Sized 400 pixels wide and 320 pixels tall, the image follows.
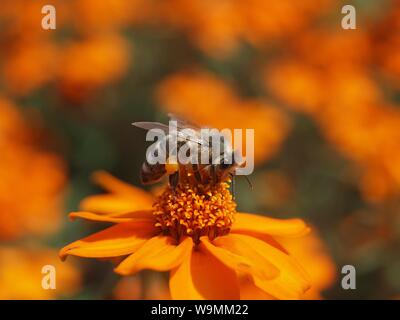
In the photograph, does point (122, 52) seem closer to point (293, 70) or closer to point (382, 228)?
point (293, 70)

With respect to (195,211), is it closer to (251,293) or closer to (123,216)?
(123,216)

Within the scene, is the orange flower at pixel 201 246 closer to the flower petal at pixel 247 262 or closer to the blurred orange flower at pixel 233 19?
the flower petal at pixel 247 262

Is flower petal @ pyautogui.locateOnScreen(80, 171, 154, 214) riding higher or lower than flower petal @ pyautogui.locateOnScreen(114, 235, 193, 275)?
higher

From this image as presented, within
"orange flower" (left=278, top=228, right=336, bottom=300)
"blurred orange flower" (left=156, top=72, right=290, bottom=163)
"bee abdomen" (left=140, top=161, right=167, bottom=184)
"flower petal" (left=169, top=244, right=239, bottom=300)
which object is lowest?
"orange flower" (left=278, top=228, right=336, bottom=300)

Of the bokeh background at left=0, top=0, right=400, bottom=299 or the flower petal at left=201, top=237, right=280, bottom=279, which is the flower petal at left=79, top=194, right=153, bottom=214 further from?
the bokeh background at left=0, top=0, right=400, bottom=299

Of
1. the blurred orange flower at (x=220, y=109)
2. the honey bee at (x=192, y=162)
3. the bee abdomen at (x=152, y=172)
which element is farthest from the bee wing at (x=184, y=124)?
the blurred orange flower at (x=220, y=109)

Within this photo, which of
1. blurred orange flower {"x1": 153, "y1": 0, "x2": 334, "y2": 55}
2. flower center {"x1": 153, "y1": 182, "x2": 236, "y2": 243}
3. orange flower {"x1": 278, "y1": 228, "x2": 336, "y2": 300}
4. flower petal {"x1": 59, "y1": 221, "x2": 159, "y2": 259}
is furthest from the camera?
blurred orange flower {"x1": 153, "y1": 0, "x2": 334, "y2": 55}

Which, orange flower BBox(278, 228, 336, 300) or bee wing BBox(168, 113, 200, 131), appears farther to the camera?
orange flower BBox(278, 228, 336, 300)

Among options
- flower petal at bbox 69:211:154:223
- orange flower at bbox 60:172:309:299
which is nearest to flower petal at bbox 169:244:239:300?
orange flower at bbox 60:172:309:299
